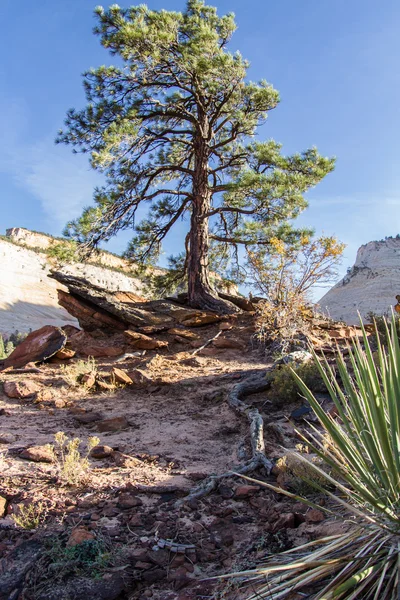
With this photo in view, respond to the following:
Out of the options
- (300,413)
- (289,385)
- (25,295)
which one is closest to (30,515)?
(300,413)

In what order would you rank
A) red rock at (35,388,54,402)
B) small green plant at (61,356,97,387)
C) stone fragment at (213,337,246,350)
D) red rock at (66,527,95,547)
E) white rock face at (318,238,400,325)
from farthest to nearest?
white rock face at (318,238,400,325)
stone fragment at (213,337,246,350)
small green plant at (61,356,97,387)
red rock at (35,388,54,402)
red rock at (66,527,95,547)

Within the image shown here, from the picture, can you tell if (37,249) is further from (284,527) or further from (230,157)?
(284,527)

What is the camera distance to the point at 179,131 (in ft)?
34.6

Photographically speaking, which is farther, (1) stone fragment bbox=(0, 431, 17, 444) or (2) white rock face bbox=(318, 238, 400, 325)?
(2) white rock face bbox=(318, 238, 400, 325)

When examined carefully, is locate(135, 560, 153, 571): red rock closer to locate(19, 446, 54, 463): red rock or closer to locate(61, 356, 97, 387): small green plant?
locate(19, 446, 54, 463): red rock

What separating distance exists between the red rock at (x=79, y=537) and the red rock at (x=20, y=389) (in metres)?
3.92

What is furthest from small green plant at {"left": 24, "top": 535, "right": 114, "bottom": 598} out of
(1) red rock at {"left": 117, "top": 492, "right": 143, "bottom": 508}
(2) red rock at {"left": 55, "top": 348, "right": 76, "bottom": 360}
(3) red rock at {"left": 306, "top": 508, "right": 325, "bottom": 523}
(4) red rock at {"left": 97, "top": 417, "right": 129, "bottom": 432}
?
(2) red rock at {"left": 55, "top": 348, "right": 76, "bottom": 360}

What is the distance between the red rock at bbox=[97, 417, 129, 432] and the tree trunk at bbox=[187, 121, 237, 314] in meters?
5.43

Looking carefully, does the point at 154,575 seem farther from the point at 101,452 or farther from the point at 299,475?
the point at 101,452

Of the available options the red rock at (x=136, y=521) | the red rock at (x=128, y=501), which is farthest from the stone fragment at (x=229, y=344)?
the red rock at (x=136, y=521)

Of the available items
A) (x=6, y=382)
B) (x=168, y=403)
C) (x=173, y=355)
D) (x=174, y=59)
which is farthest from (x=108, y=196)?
(x=168, y=403)

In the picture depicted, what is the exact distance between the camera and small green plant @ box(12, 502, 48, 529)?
107 inches

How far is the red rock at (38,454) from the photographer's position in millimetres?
3865

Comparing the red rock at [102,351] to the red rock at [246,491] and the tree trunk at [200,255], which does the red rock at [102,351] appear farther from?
the red rock at [246,491]
